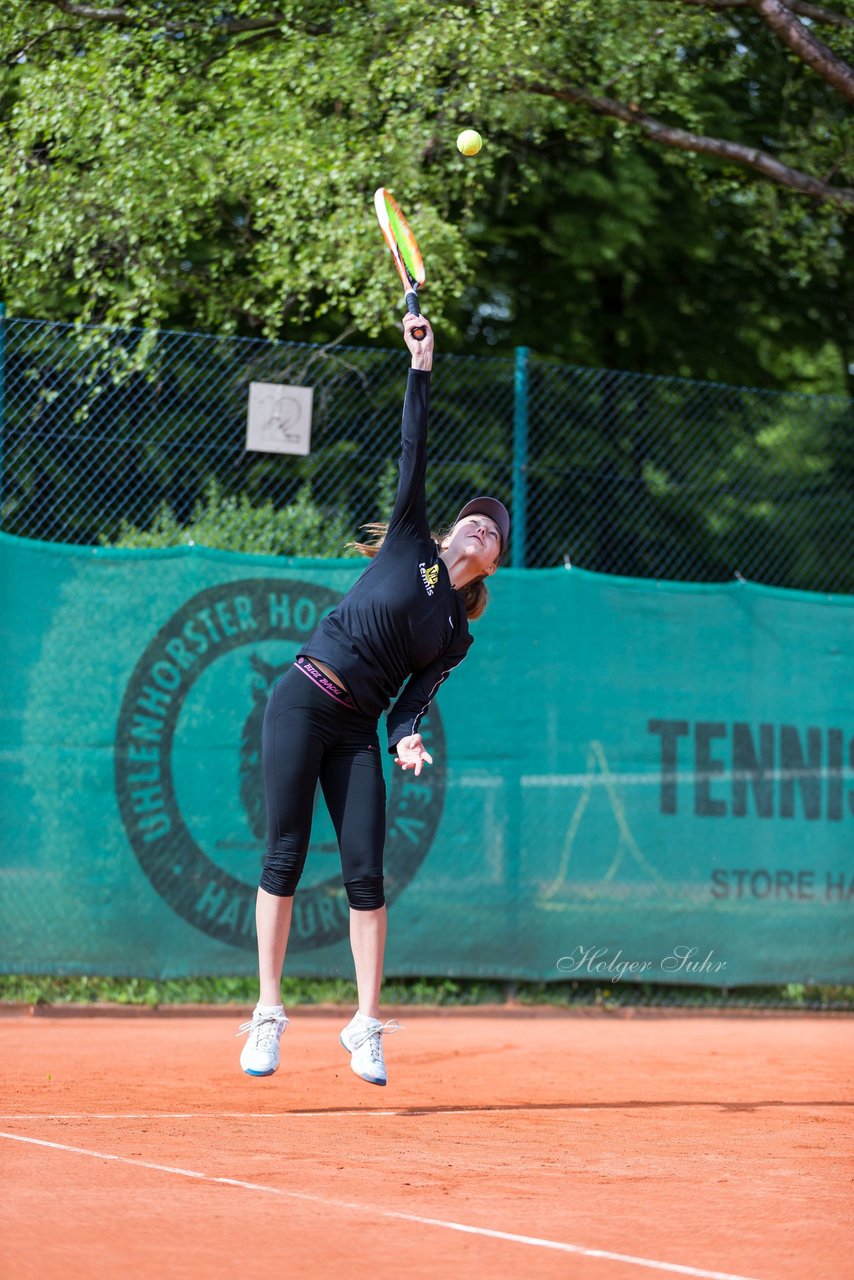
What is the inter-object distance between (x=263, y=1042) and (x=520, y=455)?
485 cm

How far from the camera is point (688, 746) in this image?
891cm

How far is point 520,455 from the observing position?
30.1 ft

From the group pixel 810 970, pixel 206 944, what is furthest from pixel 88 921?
pixel 810 970

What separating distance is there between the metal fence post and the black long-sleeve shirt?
156 inches

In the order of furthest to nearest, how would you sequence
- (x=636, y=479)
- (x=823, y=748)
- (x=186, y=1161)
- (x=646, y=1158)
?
(x=636, y=479) < (x=823, y=748) < (x=646, y=1158) < (x=186, y=1161)

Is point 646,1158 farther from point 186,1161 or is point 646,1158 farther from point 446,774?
point 446,774

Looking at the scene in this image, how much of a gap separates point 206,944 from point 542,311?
8361 millimetres

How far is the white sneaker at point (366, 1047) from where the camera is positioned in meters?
4.96

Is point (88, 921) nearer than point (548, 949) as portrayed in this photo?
Yes

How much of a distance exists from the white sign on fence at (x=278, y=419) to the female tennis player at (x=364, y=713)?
12.8ft

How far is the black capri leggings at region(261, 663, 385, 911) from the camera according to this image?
507 centimetres

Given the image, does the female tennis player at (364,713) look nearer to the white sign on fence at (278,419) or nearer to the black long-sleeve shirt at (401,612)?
the black long-sleeve shirt at (401,612)

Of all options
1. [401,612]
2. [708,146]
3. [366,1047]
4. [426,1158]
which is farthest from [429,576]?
[708,146]

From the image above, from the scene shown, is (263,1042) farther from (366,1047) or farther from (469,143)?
(469,143)
